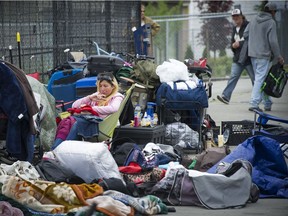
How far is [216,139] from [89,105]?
2.12 m

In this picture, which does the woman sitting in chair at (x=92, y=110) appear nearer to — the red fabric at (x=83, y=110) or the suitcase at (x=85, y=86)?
the red fabric at (x=83, y=110)

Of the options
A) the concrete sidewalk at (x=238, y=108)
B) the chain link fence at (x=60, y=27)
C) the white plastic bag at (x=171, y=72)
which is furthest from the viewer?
the concrete sidewalk at (x=238, y=108)

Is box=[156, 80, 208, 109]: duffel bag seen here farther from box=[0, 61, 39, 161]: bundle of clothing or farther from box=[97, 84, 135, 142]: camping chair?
box=[0, 61, 39, 161]: bundle of clothing

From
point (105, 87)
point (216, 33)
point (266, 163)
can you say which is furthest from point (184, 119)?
point (216, 33)

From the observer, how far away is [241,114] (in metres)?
16.2

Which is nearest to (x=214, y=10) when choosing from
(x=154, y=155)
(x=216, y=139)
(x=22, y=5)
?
(x=22, y=5)

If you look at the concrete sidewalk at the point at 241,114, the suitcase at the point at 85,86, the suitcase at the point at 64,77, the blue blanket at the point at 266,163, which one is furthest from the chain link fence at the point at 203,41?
the blue blanket at the point at 266,163

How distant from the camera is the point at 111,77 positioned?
37.1 ft

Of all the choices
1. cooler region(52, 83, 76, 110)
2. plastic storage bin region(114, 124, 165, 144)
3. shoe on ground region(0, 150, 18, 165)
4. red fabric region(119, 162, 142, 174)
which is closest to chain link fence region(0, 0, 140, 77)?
cooler region(52, 83, 76, 110)

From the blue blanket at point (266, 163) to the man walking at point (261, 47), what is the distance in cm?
669

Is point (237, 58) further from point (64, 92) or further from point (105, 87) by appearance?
point (105, 87)

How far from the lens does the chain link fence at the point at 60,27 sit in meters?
15.0

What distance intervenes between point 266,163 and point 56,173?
7.13 ft

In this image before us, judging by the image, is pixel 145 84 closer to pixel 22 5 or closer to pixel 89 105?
pixel 89 105
